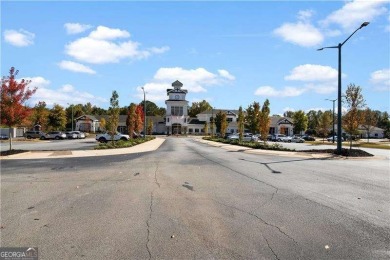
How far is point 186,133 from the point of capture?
10744cm

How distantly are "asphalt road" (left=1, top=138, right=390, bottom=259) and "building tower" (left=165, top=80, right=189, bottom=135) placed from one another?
91.4 meters

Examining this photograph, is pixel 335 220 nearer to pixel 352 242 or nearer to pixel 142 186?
pixel 352 242

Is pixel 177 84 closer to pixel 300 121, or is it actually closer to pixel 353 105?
pixel 300 121

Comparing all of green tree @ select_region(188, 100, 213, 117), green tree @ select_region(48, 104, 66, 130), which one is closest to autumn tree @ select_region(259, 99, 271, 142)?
green tree @ select_region(48, 104, 66, 130)

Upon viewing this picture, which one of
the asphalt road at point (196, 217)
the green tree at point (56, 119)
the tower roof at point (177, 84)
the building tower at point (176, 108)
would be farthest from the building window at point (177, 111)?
the asphalt road at point (196, 217)

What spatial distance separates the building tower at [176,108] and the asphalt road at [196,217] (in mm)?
91436

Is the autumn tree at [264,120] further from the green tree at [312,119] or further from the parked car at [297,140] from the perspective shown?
the green tree at [312,119]

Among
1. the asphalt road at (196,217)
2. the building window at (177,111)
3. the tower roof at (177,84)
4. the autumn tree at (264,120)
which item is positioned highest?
the tower roof at (177,84)

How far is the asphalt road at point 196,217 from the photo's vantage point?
551 cm

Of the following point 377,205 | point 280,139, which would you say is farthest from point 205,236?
point 280,139

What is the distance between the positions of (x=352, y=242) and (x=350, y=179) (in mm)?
8152

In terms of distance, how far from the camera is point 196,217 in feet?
24.3

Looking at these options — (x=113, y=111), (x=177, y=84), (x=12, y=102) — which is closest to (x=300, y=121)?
(x=177, y=84)

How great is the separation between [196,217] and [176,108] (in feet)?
321
